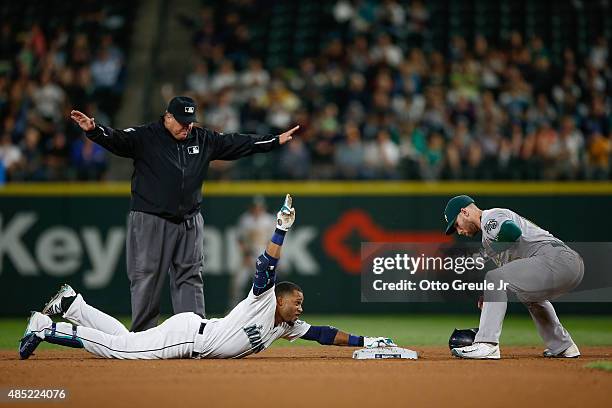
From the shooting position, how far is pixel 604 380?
25.7 feet

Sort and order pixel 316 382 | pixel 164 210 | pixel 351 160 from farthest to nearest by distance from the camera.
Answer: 1. pixel 351 160
2. pixel 164 210
3. pixel 316 382

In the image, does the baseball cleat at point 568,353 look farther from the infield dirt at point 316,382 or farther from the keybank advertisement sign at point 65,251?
the keybank advertisement sign at point 65,251

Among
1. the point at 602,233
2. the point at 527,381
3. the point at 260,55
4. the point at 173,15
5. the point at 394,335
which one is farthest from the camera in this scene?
the point at 173,15

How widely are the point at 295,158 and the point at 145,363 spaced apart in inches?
344

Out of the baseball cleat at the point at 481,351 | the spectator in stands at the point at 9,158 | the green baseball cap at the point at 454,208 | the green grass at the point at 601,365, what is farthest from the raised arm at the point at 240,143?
the spectator in stands at the point at 9,158

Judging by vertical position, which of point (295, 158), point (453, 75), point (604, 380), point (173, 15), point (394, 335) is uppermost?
point (173, 15)

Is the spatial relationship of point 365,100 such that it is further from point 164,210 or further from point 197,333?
point 197,333

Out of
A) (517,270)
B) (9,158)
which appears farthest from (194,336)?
(9,158)

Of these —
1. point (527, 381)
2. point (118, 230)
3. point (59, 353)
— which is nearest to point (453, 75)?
point (118, 230)

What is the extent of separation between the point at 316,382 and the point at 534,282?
250 centimetres

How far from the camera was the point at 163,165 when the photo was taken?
9.81m

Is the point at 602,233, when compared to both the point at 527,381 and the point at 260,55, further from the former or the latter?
the point at 527,381

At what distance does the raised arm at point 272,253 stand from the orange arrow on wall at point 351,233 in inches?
339

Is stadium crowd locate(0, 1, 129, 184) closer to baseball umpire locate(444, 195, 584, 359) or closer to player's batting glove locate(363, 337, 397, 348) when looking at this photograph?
player's batting glove locate(363, 337, 397, 348)
